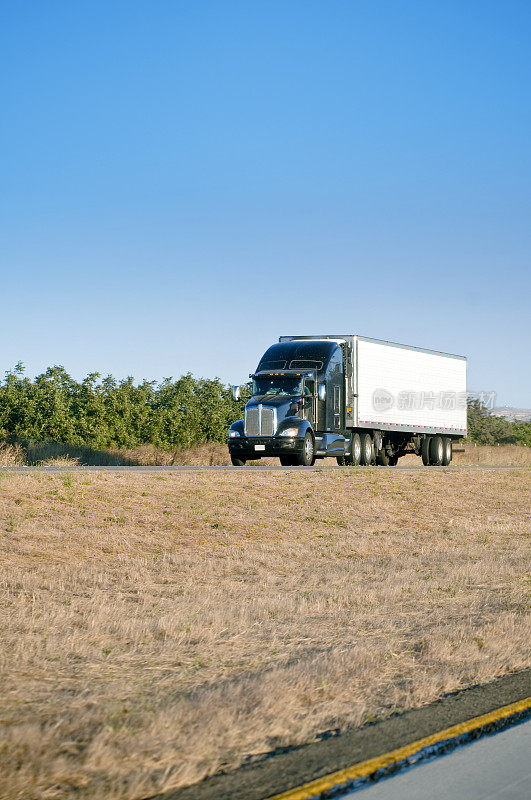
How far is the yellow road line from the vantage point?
455 centimetres

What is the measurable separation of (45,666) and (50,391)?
41.2m

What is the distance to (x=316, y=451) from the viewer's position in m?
30.1

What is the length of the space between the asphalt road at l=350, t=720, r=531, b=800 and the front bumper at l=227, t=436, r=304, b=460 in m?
23.2

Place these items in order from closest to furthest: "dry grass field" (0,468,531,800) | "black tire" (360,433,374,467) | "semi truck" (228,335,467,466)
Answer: "dry grass field" (0,468,531,800)
"semi truck" (228,335,467,466)
"black tire" (360,433,374,467)

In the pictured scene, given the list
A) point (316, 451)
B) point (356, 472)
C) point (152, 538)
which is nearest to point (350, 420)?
point (316, 451)

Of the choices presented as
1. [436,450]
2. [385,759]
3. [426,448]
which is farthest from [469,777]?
[436,450]

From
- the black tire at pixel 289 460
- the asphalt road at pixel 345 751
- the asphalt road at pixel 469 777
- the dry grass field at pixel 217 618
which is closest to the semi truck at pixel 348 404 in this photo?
the black tire at pixel 289 460

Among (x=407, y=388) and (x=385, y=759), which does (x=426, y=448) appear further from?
(x=385, y=759)

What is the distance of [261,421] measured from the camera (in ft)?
95.1

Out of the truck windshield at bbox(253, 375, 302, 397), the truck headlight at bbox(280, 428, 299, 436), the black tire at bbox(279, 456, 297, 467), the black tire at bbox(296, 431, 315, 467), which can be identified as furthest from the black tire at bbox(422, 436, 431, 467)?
the truck headlight at bbox(280, 428, 299, 436)

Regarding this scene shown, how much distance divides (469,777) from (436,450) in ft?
112

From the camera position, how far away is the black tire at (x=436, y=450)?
126 ft

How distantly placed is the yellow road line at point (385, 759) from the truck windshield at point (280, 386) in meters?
23.4

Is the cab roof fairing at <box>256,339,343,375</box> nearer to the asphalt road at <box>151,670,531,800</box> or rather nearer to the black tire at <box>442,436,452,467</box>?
the black tire at <box>442,436,452,467</box>
